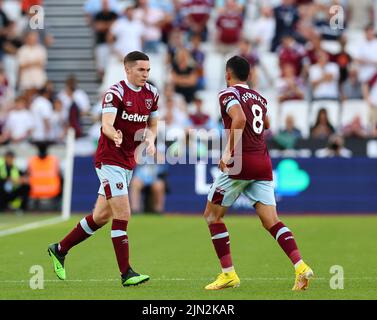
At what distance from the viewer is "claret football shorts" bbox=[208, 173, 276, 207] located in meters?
11.2

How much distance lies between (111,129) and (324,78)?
578 inches

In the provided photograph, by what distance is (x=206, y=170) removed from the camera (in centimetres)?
2317

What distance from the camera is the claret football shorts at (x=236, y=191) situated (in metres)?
11.2

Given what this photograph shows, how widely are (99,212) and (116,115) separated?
1.05m

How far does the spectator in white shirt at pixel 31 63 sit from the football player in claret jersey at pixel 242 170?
15.7 meters

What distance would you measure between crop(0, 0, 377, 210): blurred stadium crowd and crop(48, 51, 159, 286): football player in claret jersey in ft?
39.1

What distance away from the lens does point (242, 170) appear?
436 inches

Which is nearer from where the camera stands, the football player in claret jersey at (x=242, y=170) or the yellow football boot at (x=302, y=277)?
the yellow football boot at (x=302, y=277)

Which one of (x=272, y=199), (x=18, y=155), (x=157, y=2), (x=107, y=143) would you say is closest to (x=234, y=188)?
(x=272, y=199)

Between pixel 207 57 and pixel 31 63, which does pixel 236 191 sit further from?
pixel 207 57

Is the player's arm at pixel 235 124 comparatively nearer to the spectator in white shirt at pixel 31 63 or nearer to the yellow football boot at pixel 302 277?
the yellow football boot at pixel 302 277

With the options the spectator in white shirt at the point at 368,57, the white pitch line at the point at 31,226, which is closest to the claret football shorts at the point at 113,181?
the white pitch line at the point at 31,226

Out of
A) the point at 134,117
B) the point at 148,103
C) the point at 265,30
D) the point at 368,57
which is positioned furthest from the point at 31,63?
the point at 134,117
